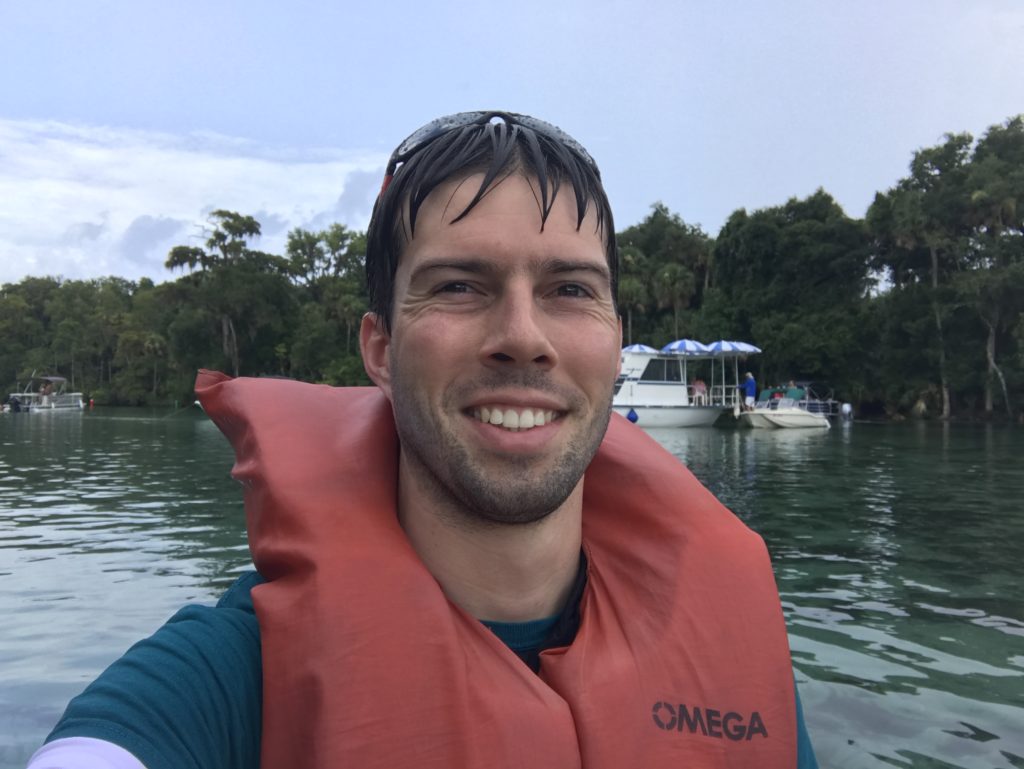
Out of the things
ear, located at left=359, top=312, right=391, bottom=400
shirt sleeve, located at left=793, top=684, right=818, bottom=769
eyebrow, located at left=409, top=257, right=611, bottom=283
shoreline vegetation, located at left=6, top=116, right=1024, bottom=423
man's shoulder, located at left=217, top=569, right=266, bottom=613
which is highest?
shoreline vegetation, located at left=6, top=116, right=1024, bottom=423

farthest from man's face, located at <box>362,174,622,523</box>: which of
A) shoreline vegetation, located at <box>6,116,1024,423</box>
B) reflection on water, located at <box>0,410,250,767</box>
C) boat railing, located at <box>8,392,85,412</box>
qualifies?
boat railing, located at <box>8,392,85,412</box>

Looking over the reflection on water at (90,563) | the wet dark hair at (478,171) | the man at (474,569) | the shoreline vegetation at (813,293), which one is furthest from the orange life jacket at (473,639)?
the shoreline vegetation at (813,293)

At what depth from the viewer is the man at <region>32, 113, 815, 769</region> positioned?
4.41 feet

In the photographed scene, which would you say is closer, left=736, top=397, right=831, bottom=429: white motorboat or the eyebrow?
the eyebrow

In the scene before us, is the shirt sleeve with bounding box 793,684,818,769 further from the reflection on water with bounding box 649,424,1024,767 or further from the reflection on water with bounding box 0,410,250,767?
the reflection on water with bounding box 0,410,250,767

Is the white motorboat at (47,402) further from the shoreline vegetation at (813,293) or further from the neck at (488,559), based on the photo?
the neck at (488,559)

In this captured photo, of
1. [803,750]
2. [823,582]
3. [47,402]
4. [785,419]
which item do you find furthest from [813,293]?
[47,402]

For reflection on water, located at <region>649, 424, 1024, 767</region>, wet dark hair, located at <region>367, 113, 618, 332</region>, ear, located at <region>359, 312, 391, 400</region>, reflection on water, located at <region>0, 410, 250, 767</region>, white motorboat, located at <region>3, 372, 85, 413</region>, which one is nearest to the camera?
wet dark hair, located at <region>367, 113, 618, 332</region>

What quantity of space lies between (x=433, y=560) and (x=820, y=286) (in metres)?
41.4

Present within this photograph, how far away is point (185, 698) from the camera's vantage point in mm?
1259

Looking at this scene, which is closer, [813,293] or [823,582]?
[823,582]

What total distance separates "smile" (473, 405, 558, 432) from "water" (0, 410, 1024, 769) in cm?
300

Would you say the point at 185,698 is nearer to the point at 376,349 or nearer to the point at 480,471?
the point at 480,471

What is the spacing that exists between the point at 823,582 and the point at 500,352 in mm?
6099
